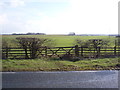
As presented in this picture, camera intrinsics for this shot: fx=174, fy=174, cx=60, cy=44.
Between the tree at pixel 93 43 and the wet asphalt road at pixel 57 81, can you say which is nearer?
the wet asphalt road at pixel 57 81

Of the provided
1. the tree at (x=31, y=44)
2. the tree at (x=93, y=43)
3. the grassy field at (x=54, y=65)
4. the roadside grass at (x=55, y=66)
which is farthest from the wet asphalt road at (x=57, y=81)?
the tree at (x=93, y=43)

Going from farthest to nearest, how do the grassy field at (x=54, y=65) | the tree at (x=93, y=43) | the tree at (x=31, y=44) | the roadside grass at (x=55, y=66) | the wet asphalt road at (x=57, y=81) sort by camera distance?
the tree at (x=93, y=43)
the tree at (x=31, y=44)
the grassy field at (x=54, y=65)
the roadside grass at (x=55, y=66)
the wet asphalt road at (x=57, y=81)

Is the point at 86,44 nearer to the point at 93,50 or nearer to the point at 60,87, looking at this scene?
the point at 93,50

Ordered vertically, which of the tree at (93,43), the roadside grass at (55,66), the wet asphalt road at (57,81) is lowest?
the wet asphalt road at (57,81)

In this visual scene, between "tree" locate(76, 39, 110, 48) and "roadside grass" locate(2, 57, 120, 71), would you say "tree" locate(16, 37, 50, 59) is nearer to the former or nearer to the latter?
"roadside grass" locate(2, 57, 120, 71)

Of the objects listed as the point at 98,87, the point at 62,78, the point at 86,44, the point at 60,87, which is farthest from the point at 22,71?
the point at 86,44

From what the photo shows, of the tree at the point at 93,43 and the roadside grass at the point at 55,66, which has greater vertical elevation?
the tree at the point at 93,43

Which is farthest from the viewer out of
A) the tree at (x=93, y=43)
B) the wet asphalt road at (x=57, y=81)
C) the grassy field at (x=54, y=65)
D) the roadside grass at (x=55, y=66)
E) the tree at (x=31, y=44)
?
the tree at (x=93, y=43)

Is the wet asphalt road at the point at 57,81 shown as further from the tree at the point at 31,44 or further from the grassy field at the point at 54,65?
the tree at the point at 31,44

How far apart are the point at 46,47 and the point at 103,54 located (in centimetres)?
500

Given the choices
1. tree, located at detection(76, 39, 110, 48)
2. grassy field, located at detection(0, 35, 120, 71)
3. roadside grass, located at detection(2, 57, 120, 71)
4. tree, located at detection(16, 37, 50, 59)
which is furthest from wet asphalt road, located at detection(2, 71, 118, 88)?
tree, located at detection(76, 39, 110, 48)

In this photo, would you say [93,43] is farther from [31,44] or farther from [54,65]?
[54,65]

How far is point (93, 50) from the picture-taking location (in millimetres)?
15086

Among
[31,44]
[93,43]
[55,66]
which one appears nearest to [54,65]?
[55,66]
